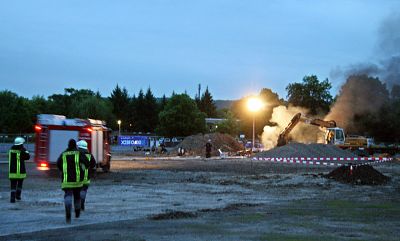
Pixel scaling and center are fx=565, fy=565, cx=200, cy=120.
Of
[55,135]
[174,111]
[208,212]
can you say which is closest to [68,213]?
[208,212]

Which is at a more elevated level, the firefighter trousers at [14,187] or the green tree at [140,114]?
the green tree at [140,114]

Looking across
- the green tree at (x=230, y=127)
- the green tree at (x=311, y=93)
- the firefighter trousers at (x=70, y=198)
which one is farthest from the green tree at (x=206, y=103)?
the firefighter trousers at (x=70, y=198)

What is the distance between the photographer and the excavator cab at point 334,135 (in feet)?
180

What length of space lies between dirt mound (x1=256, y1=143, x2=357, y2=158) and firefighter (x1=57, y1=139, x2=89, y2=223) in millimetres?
35200

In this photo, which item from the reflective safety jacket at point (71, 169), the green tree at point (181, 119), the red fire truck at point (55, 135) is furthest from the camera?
the green tree at point (181, 119)

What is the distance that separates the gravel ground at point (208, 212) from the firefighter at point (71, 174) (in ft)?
1.60

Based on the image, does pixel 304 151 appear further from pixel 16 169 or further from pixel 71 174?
pixel 71 174

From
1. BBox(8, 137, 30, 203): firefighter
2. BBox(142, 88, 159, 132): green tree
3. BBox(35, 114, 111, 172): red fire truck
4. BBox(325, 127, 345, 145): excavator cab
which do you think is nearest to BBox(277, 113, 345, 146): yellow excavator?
BBox(325, 127, 345, 145): excavator cab

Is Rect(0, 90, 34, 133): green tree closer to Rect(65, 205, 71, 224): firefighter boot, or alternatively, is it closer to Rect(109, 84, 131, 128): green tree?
Rect(109, 84, 131, 128): green tree

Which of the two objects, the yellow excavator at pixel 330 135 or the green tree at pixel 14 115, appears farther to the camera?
the green tree at pixel 14 115

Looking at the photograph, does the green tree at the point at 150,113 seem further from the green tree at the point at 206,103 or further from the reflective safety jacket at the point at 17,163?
the reflective safety jacket at the point at 17,163

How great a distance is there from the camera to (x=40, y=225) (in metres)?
11.5

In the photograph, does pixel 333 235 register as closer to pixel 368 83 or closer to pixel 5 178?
pixel 5 178

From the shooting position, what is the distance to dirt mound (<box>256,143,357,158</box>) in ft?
153
